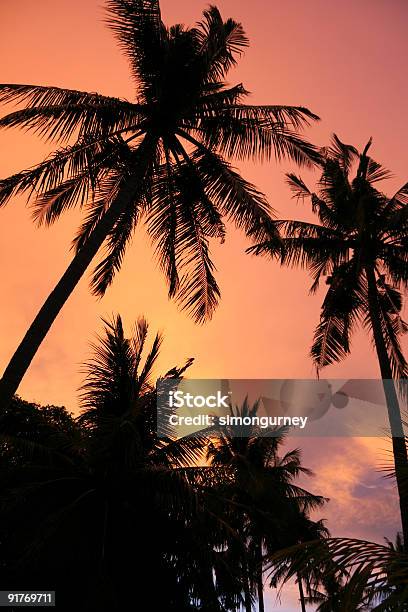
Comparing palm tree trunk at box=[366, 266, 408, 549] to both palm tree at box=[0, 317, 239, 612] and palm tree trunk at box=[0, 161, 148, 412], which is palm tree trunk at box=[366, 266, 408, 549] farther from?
palm tree trunk at box=[0, 161, 148, 412]

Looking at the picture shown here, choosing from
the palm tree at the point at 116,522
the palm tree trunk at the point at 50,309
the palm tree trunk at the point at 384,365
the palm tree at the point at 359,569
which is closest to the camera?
the palm tree at the point at 359,569

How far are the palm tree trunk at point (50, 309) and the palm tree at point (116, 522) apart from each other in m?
2.96

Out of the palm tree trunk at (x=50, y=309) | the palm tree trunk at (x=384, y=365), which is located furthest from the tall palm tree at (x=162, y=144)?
the palm tree trunk at (x=384, y=365)

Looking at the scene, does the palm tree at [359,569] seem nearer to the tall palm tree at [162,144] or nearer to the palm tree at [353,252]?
the tall palm tree at [162,144]

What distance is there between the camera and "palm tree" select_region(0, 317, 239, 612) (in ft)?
32.7

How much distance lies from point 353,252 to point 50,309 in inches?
421

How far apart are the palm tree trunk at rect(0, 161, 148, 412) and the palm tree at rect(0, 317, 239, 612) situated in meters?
2.96

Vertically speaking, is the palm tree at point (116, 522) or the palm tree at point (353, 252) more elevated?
the palm tree at point (353, 252)

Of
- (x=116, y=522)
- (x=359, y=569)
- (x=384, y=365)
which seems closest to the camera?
(x=359, y=569)

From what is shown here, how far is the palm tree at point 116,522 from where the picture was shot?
9.98 m

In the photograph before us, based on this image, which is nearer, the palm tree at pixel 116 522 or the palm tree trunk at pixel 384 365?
the palm tree at pixel 116 522

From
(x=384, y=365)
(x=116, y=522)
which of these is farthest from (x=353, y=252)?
(x=116, y=522)

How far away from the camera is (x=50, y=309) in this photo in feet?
28.0

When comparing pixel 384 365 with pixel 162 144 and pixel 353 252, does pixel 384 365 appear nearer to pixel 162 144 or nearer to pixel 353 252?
pixel 353 252
